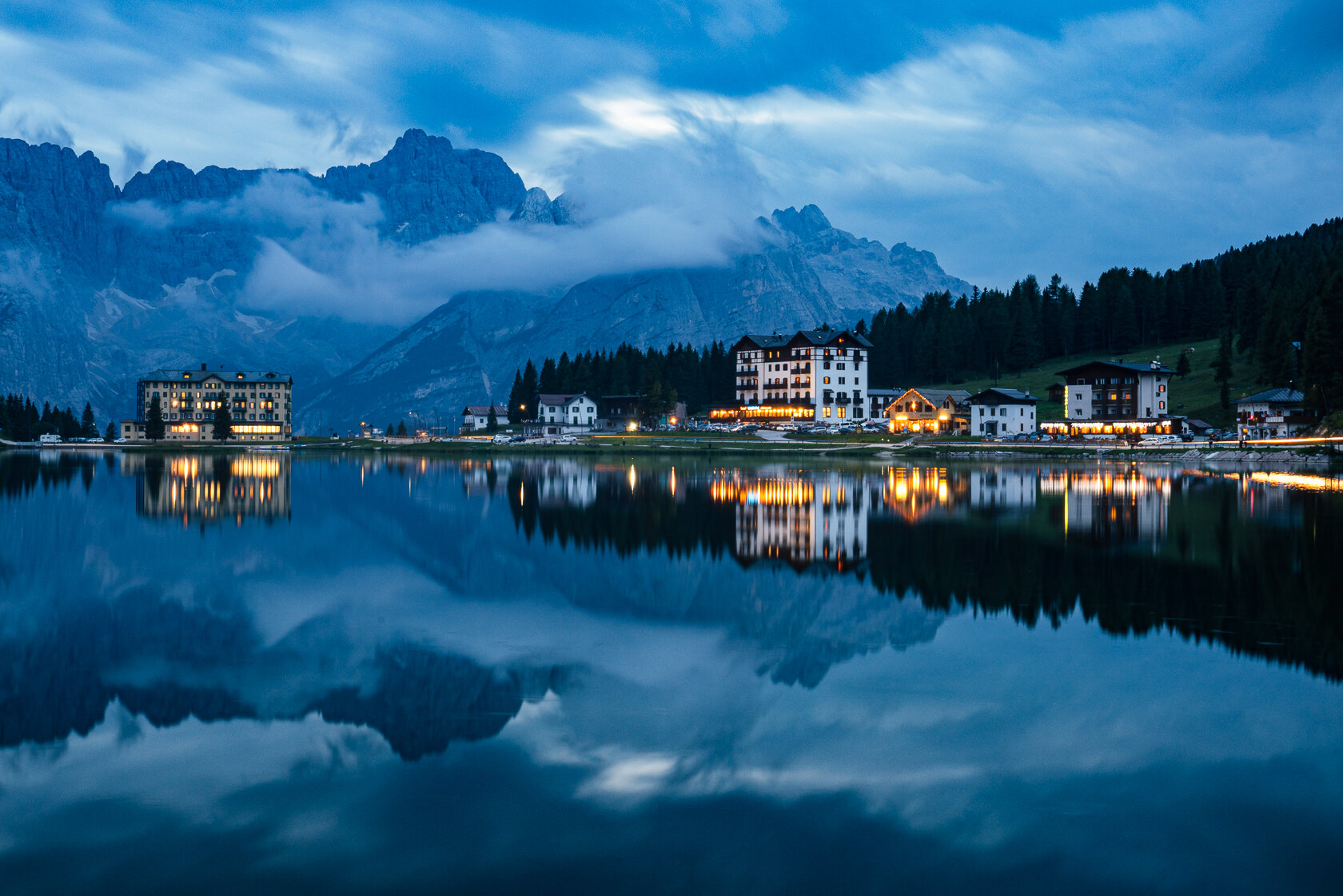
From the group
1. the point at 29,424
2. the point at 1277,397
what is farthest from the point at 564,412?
the point at 1277,397

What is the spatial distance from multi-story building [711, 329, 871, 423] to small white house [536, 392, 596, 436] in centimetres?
3001

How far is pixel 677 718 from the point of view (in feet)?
49.7

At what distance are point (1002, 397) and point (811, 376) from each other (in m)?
41.3

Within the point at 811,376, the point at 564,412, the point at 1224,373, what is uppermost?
the point at 811,376

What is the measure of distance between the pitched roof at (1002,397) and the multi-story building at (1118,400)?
15.4 feet

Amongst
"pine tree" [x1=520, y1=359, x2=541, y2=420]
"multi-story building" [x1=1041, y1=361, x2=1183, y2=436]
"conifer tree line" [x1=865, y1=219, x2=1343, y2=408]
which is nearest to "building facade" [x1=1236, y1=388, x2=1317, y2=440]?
"multi-story building" [x1=1041, y1=361, x2=1183, y2=436]

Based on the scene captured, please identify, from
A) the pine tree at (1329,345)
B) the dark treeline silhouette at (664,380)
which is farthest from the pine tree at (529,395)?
the pine tree at (1329,345)

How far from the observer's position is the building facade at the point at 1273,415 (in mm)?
109500

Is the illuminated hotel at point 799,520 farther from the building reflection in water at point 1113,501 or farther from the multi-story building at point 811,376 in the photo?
the multi-story building at point 811,376

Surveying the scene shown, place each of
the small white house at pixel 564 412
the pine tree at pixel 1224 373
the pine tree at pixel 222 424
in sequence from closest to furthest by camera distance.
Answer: the pine tree at pixel 1224 373 < the pine tree at pixel 222 424 < the small white house at pixel 564 412

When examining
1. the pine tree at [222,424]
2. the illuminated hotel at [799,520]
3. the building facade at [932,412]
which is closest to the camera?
the illuminated hotel at [799,520]

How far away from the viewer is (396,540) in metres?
38.5

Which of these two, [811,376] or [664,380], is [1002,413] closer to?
[811,376]

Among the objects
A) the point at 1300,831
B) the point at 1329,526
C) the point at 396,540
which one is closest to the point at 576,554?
the point at 396,540
